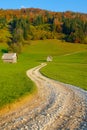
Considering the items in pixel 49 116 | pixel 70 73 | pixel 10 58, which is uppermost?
pixel 49 116

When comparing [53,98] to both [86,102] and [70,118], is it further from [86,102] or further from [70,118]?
[70,118]

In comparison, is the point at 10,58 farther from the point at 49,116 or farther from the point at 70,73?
the point at 49,116

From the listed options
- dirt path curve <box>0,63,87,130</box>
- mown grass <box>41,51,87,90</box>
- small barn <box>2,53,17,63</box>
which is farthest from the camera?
small barn <box>2,53,17,63</box>

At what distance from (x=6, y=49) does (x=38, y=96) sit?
167357 mm

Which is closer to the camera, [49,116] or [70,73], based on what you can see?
[49,116]

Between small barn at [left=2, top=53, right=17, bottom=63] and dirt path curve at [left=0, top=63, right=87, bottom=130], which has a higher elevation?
dirt path curve at [left=0, top=63, right=87, bottom=130]

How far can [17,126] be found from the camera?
1856 cm

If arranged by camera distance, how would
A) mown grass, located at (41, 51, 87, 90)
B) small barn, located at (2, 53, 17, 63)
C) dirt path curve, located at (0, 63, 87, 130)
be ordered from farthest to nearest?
1. small barn, located at (2, 53, 17, 63)
2. mown grass, located at (41, 51, 87, 90)
3. dirt path curve, located at (0, 63, 87, 130)

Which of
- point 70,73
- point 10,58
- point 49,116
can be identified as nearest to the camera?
point 49,116

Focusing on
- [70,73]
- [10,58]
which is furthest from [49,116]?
[10,58]

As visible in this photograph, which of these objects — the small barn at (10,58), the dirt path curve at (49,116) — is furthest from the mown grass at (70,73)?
the small barn at (10,58)

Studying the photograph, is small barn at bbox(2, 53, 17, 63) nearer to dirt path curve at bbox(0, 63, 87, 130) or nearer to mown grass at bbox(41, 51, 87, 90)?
mown grass at bbox(41, 51, 87, 90)

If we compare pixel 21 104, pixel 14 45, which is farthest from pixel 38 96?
pixel 14 45

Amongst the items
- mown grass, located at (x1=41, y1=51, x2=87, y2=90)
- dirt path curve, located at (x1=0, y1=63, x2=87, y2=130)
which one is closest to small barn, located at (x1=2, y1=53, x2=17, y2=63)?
mown grass, located at (x1=41, y1=51, x2=87, y2=90)
